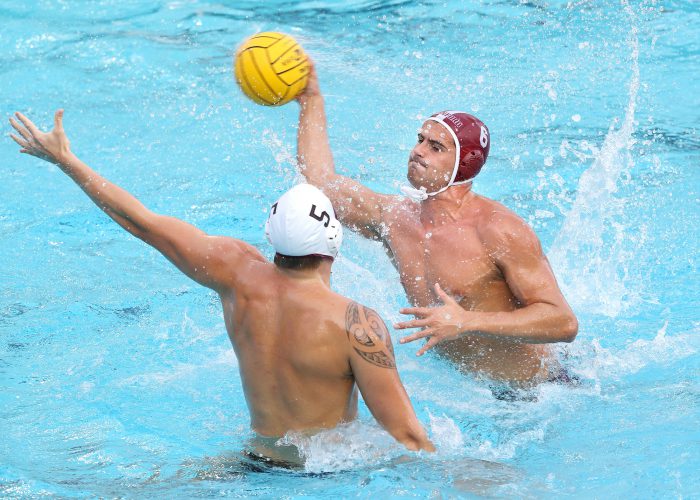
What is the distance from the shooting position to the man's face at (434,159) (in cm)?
459

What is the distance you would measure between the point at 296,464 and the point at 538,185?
411 centimetres

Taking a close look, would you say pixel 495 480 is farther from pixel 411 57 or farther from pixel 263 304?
pixel 411 57

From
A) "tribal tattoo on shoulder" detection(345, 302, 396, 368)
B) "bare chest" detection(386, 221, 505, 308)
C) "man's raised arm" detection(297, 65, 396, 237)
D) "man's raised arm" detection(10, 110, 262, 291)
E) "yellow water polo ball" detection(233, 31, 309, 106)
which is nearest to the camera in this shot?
"tribal tattoo on shoulder" detection(345, 302, 396, 368)

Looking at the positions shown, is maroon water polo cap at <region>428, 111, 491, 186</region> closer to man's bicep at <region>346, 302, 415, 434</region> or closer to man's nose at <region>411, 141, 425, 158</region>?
man's nose at <region>411, 141, 425, 158</region>

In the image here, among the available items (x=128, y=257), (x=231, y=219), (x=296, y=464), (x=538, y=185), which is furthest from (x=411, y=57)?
(x=296, y=464)

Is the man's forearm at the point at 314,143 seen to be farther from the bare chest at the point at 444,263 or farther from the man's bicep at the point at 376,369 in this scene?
the man's bicep at the point at 376,369

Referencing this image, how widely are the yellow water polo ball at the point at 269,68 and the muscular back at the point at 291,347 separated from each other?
1366 millimetres

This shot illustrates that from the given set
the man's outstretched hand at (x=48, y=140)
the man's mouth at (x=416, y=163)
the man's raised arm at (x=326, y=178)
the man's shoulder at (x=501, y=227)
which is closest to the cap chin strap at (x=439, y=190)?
the man's mouth at (x=416, y=163)

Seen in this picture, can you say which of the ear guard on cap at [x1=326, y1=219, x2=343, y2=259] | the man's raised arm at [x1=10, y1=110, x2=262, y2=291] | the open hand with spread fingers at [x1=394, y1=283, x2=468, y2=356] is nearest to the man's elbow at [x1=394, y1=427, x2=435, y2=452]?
the open hand with spread fingers at [x1=394, y1=283, x2=468, y2=356]

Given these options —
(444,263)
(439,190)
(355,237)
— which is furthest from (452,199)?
(355,237)

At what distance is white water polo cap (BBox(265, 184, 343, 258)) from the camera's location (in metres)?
3.52

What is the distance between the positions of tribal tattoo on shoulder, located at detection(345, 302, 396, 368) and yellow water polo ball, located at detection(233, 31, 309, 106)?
1.70m

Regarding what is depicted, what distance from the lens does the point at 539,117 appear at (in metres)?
8.52

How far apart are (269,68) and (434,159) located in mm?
948
